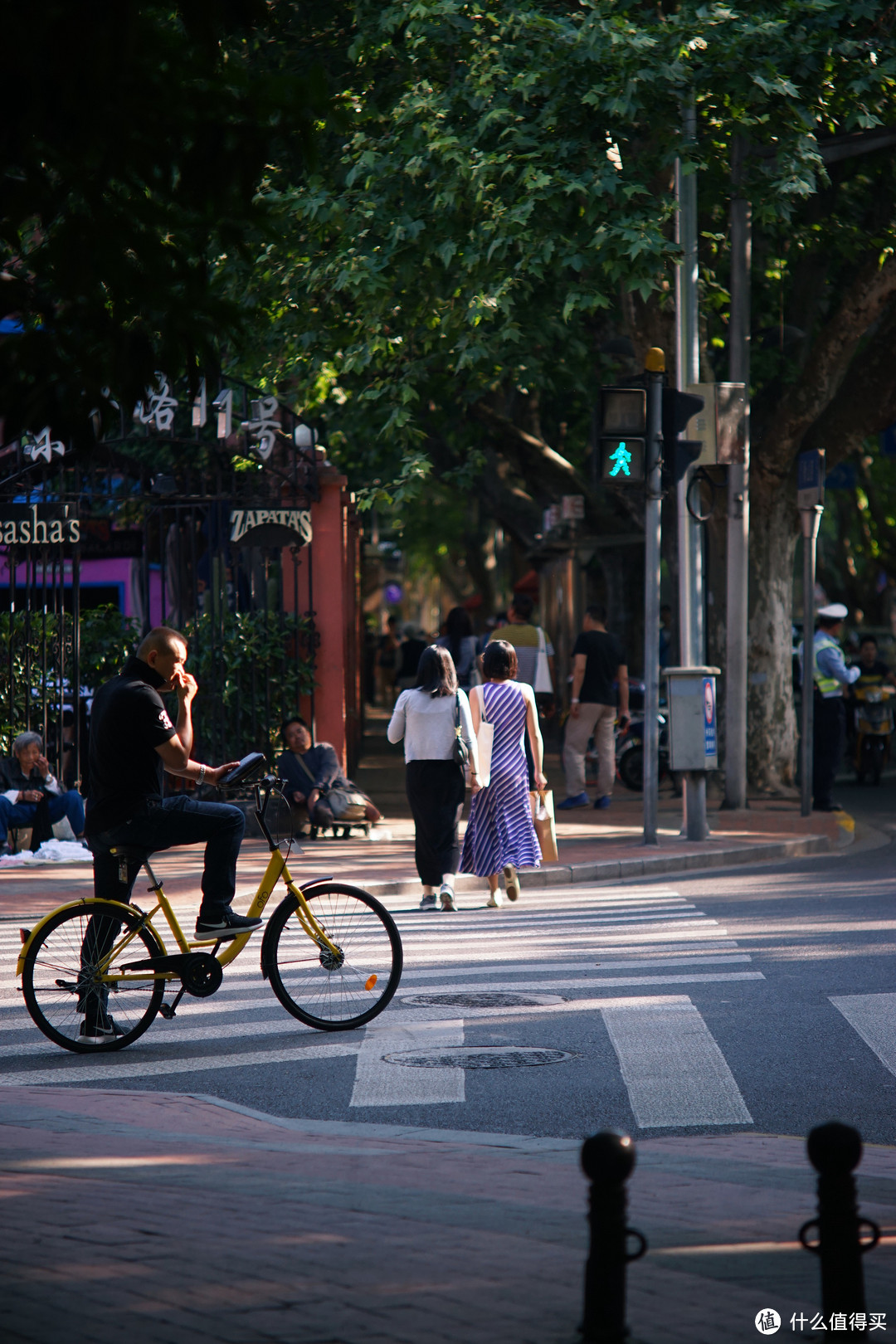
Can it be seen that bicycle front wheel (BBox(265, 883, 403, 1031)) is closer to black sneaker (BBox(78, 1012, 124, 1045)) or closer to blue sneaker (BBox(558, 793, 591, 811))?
black sneaker (BBox(78, 1012, 124, 1045))

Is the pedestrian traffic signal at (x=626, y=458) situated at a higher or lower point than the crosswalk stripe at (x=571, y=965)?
higher

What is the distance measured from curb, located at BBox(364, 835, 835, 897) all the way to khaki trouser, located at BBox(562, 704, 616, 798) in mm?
3370

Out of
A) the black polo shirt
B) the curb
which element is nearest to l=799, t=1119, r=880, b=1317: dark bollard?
the black polo shirt

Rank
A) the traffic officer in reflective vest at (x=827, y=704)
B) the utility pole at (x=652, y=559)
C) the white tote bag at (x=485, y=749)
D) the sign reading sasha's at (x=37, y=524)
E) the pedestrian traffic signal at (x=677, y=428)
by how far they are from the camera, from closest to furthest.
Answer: the white tote bag at (x=485, y=749)
the utility pole at (x=652, y=559)
the pedestrian traffic signal at (x=677, y=428)
the sign reading sasha's at (x=37, y=524)
the traffic officer in reflective vest at (x=827, y=704)

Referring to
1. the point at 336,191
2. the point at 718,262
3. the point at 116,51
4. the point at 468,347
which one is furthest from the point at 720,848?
the point at 116,51

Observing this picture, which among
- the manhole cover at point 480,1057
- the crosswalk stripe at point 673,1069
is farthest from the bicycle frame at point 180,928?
the crosswalk stripe at point 673,1069

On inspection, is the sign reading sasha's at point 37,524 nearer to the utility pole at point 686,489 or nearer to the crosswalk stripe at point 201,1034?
the utility pole at point 686,489

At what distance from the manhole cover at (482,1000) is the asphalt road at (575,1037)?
2cm

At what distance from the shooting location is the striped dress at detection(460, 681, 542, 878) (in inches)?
452

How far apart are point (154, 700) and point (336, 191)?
9908mm

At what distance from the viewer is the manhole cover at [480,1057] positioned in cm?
699

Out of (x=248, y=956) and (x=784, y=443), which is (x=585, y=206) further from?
(x=248, y=956)

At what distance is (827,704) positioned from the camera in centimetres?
1670

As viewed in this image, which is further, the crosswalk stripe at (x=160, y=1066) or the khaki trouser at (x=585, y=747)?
the khaki trouser at (x=585, y=747)
